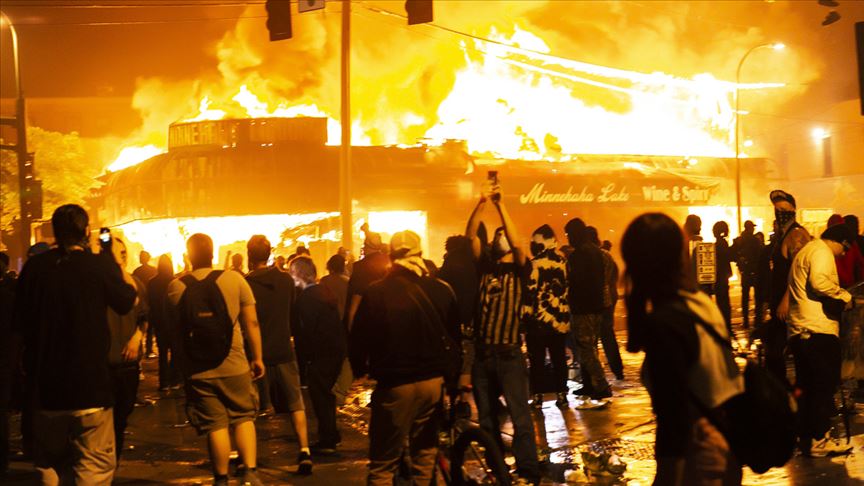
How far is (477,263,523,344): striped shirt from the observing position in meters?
7.64

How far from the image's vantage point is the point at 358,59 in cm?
4012

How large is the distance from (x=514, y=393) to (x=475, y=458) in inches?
48.3

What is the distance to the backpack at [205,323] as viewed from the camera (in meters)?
7.02

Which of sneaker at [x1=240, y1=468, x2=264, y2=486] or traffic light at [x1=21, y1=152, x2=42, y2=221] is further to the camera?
traffic light at [x1=21, y1=152, x2=42, y2=221]

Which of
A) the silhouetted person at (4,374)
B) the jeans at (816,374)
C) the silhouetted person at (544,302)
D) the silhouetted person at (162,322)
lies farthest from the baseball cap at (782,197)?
the silhouetted person at (162,322)

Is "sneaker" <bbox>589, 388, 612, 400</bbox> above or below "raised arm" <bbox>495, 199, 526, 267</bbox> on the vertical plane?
below

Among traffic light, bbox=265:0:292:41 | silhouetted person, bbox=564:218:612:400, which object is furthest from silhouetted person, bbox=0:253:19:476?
traffic light, bbox=265:0:292:41

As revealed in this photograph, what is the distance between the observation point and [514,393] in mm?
7691

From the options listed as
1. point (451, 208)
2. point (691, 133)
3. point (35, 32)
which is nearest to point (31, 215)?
point (451, 208)

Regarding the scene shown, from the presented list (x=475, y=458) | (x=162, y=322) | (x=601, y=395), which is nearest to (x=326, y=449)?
(x=475, y=458)

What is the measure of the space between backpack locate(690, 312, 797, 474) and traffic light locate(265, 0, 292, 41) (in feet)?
45.8

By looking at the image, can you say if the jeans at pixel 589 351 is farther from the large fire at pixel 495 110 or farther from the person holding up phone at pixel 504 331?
the large fire at pixel 495 110

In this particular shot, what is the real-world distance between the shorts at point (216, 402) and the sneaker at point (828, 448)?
4.47 m

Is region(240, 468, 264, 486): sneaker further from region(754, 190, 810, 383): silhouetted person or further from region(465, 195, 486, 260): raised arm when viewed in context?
region(754, 190, 810, 383): silhouetted person
